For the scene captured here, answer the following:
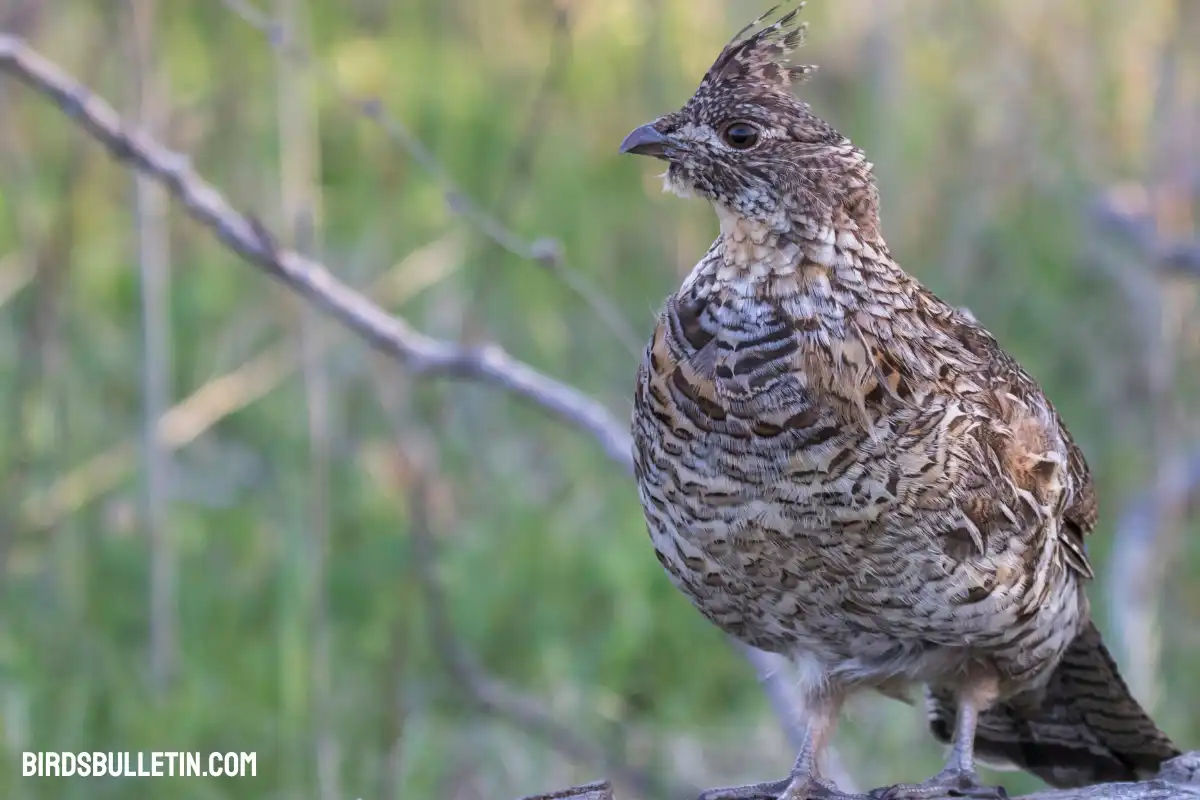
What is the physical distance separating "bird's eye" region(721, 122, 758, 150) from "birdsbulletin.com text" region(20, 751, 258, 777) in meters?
2.24

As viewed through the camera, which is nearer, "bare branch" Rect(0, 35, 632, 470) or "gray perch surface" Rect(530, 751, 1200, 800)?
"gray perch surface" Rect(530, 751, 1200, 800)

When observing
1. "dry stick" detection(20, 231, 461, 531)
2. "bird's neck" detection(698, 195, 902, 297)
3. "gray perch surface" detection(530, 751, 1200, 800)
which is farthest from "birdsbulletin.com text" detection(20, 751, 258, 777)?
"bird's neck" detection(698, 195, 902, 297)

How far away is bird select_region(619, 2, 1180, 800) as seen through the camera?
2477 millimetres

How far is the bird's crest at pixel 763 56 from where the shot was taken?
2.73m

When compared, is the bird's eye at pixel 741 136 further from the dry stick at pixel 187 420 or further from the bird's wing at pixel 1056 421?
the dry stick at pixel 187 420

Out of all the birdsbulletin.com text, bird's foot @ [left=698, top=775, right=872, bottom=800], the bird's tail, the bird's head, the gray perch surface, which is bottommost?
the gray perch surface

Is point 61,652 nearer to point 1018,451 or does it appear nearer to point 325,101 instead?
point 1018,451

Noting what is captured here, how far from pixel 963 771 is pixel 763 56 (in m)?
1.41

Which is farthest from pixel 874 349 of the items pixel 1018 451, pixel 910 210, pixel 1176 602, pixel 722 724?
pixel 910 210

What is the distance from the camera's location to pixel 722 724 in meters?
4.69

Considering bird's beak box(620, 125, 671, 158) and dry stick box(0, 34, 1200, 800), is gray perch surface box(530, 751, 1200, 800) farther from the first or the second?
bird's beak box(620, 125, 671, 158)

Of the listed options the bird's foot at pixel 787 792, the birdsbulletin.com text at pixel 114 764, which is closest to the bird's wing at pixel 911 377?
the bird's foot at pixel 787 792

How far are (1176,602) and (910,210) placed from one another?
1.86 m

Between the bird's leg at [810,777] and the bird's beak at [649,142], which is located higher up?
the bird's beak at [649,142]
